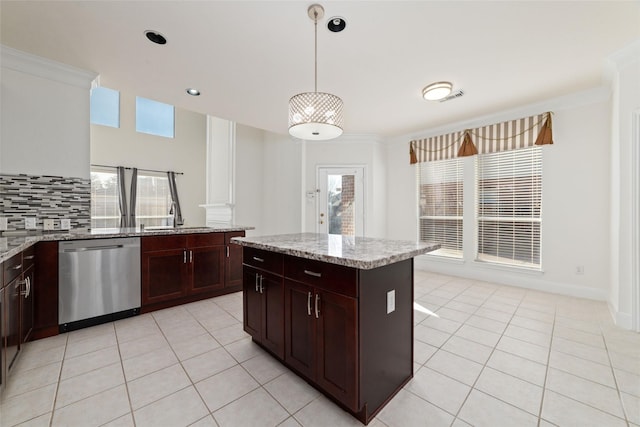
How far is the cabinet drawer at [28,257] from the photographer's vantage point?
2.13 meters

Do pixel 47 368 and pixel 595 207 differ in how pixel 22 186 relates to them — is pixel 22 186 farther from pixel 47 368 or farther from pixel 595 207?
pixel 595 207

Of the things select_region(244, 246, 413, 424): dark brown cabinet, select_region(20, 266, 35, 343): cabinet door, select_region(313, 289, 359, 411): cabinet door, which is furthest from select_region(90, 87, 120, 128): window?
select_region(313, 289, 359, 411): cabinet door

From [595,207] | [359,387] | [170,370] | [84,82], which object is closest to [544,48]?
[595,207]

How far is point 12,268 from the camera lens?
1845 millimetres

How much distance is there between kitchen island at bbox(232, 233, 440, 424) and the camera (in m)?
1.45

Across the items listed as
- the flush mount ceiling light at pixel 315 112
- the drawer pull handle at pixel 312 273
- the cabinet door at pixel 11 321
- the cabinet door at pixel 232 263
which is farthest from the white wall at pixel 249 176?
the drawer pull handle at pixel 312 273

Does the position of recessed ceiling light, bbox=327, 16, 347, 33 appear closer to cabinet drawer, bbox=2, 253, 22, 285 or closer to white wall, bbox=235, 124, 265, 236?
cabinet drawer, bbox=2, 253, 22, 285

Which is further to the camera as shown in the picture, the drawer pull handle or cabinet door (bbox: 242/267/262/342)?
cabinet door (bbox: 242/267/262/342)

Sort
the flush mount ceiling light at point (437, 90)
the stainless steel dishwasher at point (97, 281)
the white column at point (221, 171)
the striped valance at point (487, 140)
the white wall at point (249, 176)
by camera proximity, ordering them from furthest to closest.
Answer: the white wall at point (249, 176) < the white column at point (221, 171) < the striped valance at point (487, 140) < the flush mount ceiling light at point (437, 90) < the stainless steel dishwasher at point (97, 281)

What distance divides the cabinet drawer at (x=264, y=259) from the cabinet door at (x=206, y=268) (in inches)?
54.3

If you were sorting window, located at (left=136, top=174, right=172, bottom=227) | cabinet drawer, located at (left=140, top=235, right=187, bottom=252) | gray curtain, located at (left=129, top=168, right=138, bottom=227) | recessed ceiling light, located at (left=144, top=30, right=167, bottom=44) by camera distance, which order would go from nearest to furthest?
1. recessed ceiling light, located at (left=144, top=30, right=167, bottom=44)
2. cabinet drawer, located at (left=140, top=235, right=187, bottom=252)
3. gray curtain, located at (left=129, top=168, right=138, bottom=227)
4. window, located at (left=136, top=174, right=172, bottom=227)

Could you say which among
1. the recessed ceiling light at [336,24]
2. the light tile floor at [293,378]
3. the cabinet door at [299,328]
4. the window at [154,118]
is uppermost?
the window at [154,118]

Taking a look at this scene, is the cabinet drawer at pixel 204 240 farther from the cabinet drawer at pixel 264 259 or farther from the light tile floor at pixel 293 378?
the cabinet drawer at pixel 264 259

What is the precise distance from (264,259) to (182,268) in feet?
5.64
